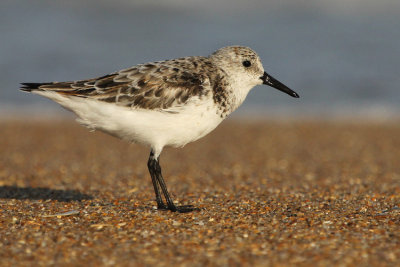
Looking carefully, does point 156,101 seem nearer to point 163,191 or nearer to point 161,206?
point 163,191

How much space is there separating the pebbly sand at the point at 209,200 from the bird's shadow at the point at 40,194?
0.01 meters

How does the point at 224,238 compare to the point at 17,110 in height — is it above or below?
below

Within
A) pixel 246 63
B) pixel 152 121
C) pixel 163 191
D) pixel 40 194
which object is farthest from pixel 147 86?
pixel 40 194

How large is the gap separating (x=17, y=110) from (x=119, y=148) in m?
6.59

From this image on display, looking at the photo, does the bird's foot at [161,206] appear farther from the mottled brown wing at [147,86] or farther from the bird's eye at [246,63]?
the bird's eye at [246,63]

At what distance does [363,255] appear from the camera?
4.37m

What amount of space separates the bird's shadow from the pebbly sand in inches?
0.6

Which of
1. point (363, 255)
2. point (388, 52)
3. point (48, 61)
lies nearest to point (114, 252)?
point (363, 255)

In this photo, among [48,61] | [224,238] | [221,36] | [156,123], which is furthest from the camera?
[221,36]

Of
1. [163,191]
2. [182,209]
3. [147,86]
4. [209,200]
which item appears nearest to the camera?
[147,86]

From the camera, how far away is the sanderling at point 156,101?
19.3ft

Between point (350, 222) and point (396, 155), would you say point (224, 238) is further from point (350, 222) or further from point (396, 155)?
point (396, 155)

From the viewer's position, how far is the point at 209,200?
6891mm

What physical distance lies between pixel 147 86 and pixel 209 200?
189 cm
